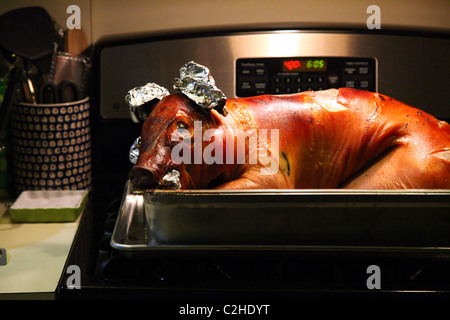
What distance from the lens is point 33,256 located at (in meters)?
1.10

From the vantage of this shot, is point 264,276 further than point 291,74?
No

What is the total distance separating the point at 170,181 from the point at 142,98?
0.20m

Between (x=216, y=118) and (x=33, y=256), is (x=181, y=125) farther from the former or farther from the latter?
(x=33, y=256)

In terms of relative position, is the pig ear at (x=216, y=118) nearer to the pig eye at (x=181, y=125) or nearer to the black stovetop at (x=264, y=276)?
the pig eye at (x=181, y=125)

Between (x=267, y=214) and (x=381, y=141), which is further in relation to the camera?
(x=381, y=141)

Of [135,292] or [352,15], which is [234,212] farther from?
[352,15]

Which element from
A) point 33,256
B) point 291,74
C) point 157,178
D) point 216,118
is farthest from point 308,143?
point 33,256

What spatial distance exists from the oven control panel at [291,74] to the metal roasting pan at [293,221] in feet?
1.95

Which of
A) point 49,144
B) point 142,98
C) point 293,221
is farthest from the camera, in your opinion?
point 49,144

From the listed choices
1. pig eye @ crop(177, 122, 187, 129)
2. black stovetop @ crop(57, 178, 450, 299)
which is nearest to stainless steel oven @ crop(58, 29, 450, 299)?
black stovetop @ crop(57, 178, 450, 299)

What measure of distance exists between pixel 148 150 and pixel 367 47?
2.48ft

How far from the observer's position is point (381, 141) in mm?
1070
